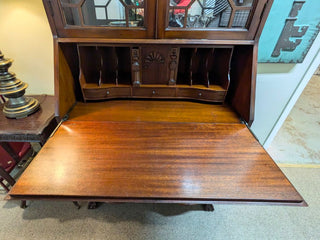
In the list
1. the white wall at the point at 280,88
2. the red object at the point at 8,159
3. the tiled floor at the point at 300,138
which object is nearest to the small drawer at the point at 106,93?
the red object at the point at 8,159

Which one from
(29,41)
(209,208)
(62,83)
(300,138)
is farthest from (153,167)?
(300,138)

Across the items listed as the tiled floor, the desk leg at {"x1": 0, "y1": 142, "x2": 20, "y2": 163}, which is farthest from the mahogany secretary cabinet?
the tiled floor

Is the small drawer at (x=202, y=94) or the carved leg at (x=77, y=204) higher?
the small drawer at (x=202, y=94)

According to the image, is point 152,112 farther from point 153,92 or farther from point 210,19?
point 210,19

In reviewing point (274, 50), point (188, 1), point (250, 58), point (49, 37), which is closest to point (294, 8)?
point (274, 50)

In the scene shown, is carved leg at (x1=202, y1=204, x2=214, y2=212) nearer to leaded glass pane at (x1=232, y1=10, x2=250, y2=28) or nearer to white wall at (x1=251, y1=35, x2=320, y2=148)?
white wall at (x1=251, y1=35, x2=320, y2=148)

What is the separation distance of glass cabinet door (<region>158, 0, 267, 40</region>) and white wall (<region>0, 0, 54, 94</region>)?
3.23 feet

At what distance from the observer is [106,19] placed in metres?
0.83

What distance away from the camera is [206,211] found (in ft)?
4.46

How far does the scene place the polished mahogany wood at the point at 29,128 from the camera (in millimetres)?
1088

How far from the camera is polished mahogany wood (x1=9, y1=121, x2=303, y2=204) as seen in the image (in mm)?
613

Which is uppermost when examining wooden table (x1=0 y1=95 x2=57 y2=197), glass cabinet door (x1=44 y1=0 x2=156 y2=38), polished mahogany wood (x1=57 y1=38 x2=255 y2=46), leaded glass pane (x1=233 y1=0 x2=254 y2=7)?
leaded glass pane (x1=233 y1=0 x2=254 y2=7)

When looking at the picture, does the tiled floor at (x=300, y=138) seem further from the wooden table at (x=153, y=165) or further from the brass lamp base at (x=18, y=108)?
the brass lamp base at (x=18, y=108)

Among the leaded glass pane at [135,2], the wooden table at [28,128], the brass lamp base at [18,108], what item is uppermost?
the leaded glass pane at [135,2]
